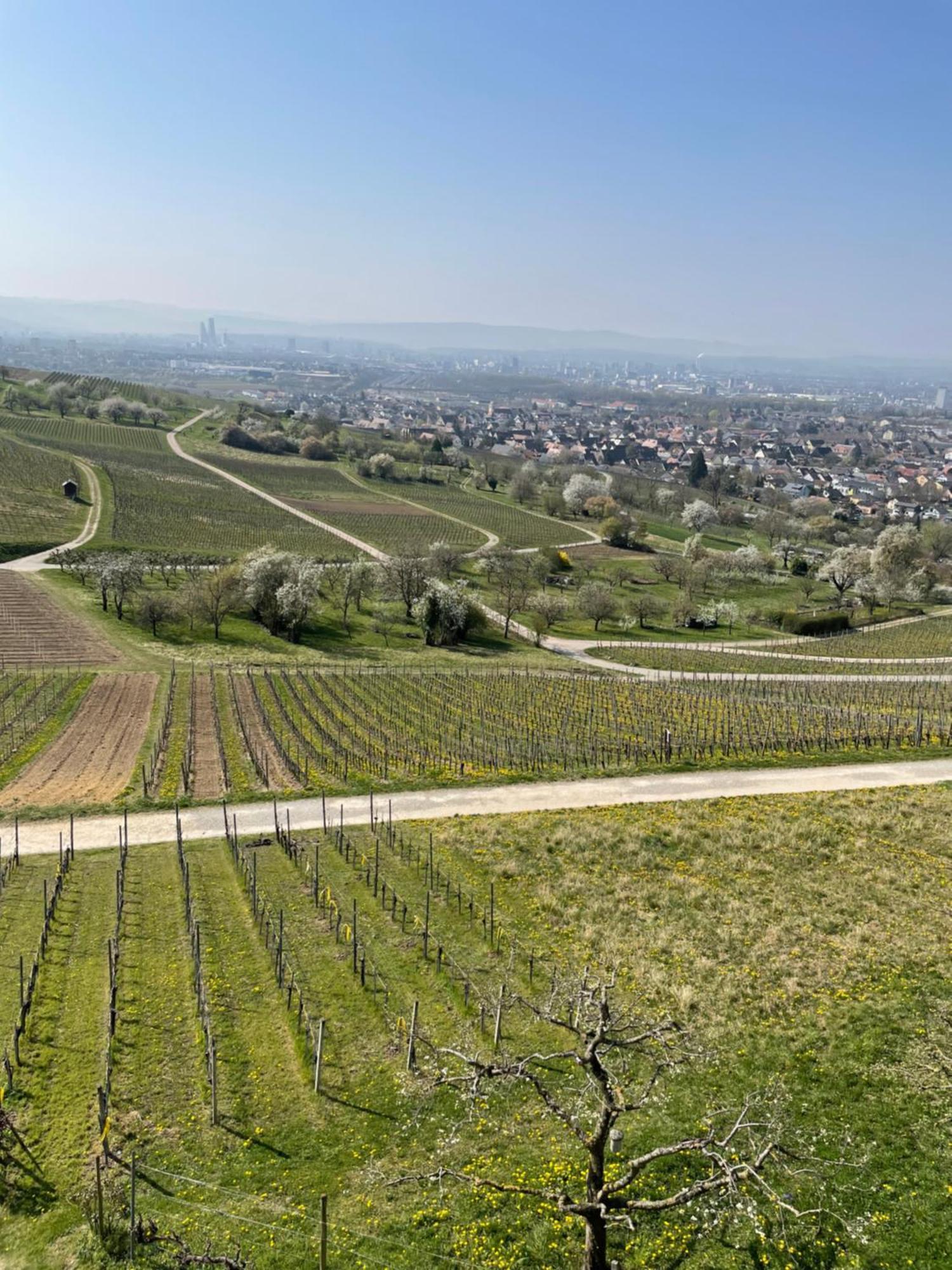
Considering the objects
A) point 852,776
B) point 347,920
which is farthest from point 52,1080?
point 852,776

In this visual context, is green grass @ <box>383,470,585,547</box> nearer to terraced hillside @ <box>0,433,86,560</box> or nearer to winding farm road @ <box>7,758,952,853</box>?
terraced hillside @ <box>0,433,86,560</box>

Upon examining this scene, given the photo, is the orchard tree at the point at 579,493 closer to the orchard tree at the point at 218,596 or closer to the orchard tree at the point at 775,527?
the orchard tree at the point at 775,527

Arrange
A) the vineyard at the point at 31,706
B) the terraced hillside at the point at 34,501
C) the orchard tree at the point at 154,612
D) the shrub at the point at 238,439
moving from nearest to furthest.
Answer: the vineyard at the point at 31,706, the orchard tree at the point at 154,612, the terraced hillside at the point at 34,501, the shrub at the point at 238,439

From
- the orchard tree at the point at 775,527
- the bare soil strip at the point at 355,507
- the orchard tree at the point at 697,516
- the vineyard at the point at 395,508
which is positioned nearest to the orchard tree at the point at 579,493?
the vineyard at the point at 395,508

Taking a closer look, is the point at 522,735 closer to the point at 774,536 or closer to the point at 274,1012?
the point at 274,1012

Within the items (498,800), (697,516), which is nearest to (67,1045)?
(498,800)

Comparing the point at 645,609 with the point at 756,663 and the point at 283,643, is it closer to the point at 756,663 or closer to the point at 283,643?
the point at 756,663

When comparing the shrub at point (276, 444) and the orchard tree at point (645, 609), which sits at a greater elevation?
the shrub at point (276, 444)
